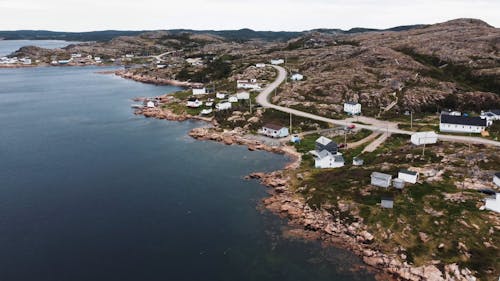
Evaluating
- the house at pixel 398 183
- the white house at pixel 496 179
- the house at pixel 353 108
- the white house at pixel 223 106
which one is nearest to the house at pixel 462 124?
the house at pixel 353 108

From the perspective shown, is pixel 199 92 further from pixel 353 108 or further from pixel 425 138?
pixel 425 138

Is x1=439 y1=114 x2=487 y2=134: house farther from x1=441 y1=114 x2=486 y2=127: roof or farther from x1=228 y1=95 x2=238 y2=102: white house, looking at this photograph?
x1=228 y1=95 x2=238 y2=102: white house

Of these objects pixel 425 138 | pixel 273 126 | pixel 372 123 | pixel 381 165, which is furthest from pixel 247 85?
pixel 381 165

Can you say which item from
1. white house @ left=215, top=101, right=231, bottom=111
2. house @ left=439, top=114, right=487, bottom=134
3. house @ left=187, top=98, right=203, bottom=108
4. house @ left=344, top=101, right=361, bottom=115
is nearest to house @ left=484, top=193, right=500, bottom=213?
house @ left=439, top=114, right=487, bottom=134

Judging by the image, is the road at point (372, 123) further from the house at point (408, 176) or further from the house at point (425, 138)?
the house at point (408, 176)

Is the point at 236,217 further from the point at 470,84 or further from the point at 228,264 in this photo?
the point at 470,84
